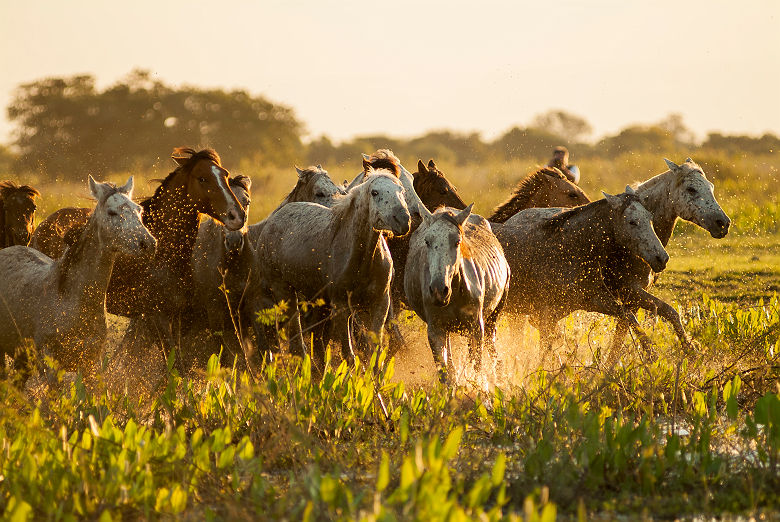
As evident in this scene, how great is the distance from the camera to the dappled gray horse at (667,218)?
8.36 metres

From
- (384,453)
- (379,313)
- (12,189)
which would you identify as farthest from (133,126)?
(384,453)

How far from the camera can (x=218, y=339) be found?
7926 millimetres

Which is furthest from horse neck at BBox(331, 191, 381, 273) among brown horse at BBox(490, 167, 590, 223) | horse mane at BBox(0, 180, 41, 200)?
horse mane at BBox(0, 180, 41, 200)

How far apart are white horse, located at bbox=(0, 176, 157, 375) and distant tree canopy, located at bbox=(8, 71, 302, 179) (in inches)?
1341

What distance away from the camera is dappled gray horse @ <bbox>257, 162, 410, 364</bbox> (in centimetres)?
689

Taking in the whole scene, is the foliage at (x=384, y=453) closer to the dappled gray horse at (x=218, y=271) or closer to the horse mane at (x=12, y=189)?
the dappled gray horse at (x=218, y=271)

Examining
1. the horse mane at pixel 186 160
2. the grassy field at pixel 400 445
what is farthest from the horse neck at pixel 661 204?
the horse mane at pixel 186 160

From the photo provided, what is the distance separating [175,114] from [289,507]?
40275 millimetres

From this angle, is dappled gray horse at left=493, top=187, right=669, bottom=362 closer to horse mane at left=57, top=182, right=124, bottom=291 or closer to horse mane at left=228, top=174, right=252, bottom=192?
horse mane at left=228, top=174, right=252, bottom=192

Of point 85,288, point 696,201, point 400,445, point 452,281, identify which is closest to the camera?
point 400,445

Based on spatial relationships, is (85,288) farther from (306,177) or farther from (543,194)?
(543,194)

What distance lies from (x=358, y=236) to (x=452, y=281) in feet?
2.51

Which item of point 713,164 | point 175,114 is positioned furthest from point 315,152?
point 713,164

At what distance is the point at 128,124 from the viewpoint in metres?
41.0
